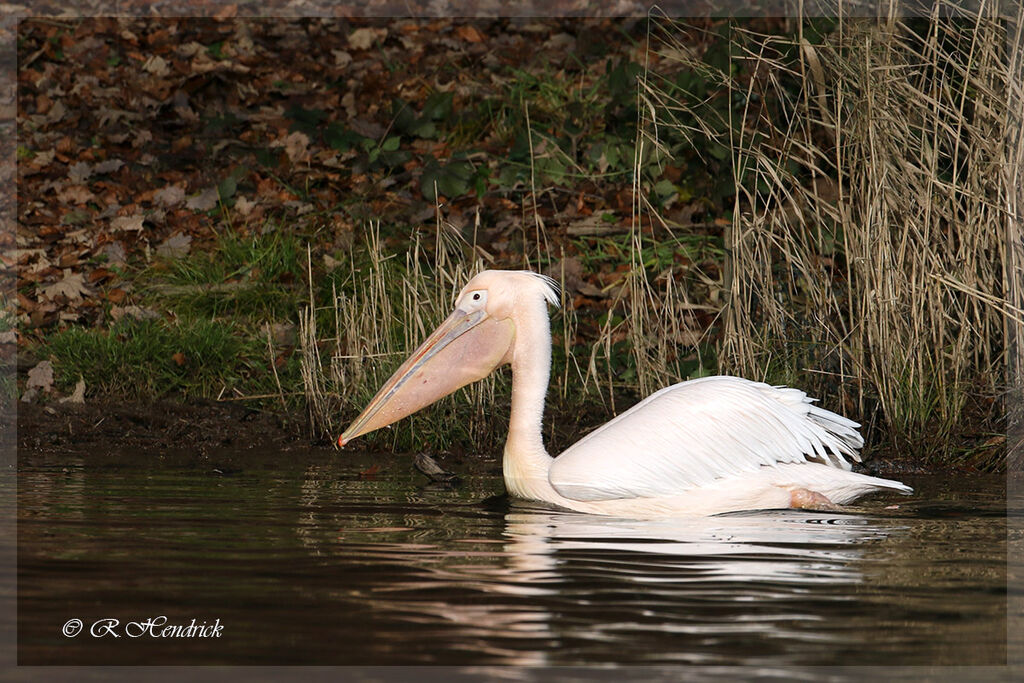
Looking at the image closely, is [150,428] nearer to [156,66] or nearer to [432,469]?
[432,469]

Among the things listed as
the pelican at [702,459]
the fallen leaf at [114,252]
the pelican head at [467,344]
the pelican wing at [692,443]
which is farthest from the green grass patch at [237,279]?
the pelican wing at [692,443]

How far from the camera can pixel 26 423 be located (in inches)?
294

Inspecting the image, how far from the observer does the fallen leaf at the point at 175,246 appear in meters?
10.0

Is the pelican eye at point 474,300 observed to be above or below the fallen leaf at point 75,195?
below

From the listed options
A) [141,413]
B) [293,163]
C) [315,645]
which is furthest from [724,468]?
[293,163]

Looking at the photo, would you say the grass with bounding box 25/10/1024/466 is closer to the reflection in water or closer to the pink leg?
the pink leg

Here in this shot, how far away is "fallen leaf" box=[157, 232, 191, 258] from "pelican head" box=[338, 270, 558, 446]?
4.26 metres

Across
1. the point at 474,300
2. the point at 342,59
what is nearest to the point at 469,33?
the point at 342,59

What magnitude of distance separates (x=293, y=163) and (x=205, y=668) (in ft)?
28.8

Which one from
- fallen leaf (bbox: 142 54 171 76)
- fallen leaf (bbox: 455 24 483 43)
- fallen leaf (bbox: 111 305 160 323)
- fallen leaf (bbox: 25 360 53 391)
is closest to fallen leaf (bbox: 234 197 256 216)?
fallen leaf (bbox: 111 305 160 323)

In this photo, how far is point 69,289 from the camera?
375 inches

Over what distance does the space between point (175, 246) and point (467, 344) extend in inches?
181

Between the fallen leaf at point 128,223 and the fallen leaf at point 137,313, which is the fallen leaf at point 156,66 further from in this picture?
the fallen leaf at point 137,313

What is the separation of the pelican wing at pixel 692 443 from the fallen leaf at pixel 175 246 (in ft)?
17.1
